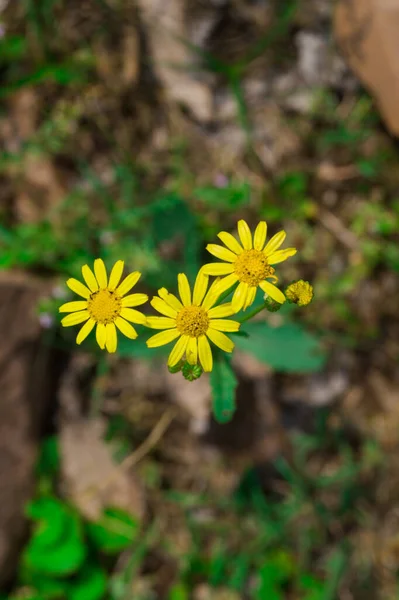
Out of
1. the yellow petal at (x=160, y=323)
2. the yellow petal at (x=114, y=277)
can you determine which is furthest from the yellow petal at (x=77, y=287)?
the yellow petal at (x=160, y=323)

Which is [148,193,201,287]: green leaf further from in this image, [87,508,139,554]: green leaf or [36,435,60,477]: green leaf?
[87,508,139,554]: green leaf

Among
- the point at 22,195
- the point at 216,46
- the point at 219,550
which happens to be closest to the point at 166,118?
the point at 216,46

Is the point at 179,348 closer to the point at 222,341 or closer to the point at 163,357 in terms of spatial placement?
the point at 222,341

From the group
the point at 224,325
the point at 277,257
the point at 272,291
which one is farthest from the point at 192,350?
the point at 277,257

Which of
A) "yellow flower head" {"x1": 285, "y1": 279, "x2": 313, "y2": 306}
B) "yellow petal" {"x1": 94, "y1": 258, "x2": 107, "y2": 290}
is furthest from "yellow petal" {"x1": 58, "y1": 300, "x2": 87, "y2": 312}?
"yellow flower head" {"x1": 285, "y1": 279, "x2": 313, "y2": 306}

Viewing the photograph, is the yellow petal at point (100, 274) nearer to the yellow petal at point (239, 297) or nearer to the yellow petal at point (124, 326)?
the yellow petal at point (124, 326)

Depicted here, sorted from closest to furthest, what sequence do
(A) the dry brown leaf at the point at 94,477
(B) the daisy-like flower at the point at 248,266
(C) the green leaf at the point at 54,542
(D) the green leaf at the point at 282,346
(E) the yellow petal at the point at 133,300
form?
(B) the daisy-like flower at the point at 248,266
(E) the yellow petal at the point at 133,300
(D) the green leaf at the point at 282,346
(C) the green leaf at the point at 54,542
(A) the dry brown leaf at the point at 94,477
